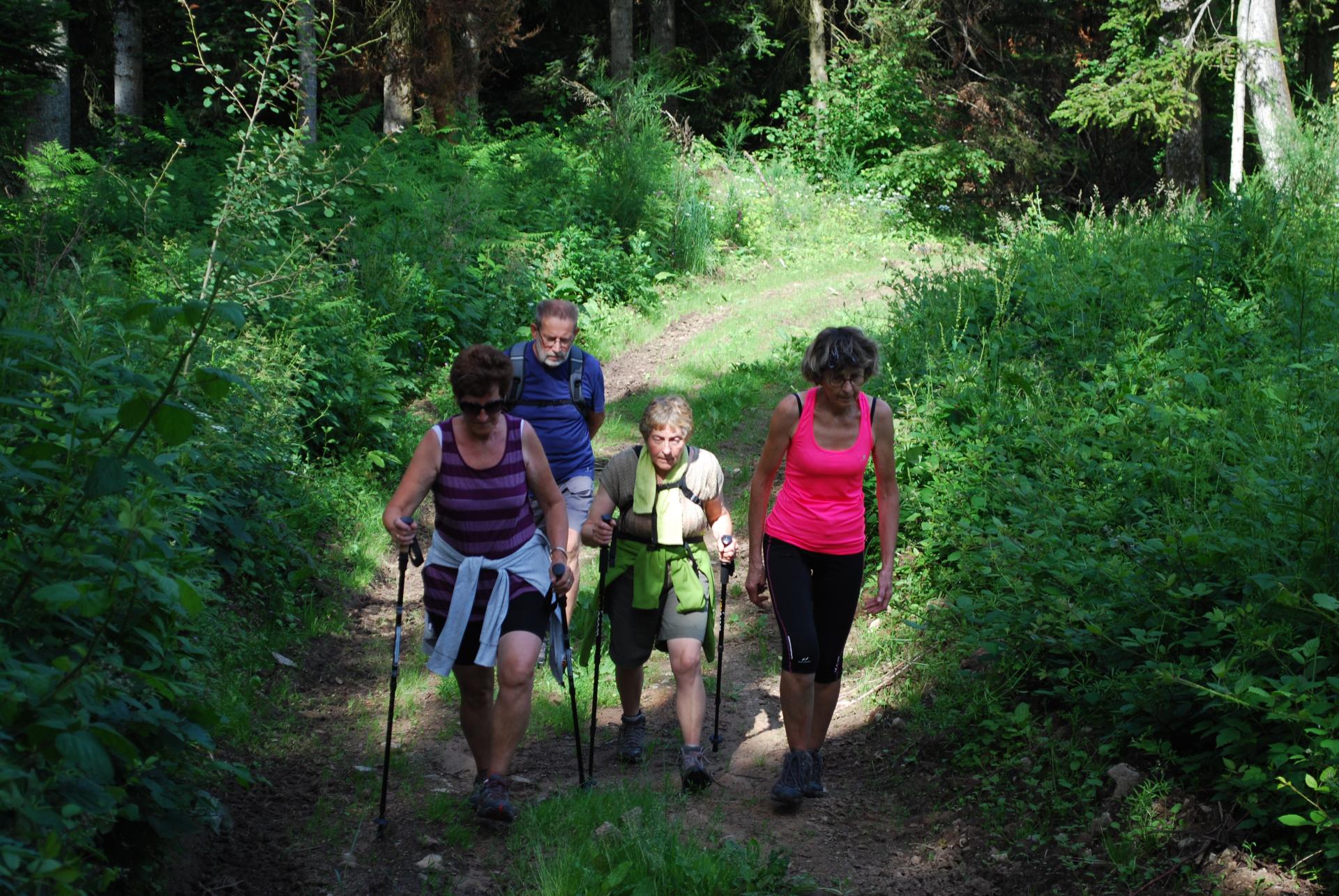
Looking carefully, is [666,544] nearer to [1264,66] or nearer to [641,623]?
[641,623]

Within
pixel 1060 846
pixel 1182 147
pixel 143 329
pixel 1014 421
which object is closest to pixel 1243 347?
pixel 1014 421

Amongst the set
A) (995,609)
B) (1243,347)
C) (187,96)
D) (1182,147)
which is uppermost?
(187,96)

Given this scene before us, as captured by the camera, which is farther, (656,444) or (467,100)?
(467,100)

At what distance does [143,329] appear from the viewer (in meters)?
5.88

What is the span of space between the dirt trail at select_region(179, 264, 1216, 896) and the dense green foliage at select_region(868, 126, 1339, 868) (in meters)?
0.53

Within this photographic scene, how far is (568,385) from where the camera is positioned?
23.2ft

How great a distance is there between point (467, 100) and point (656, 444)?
16.0m

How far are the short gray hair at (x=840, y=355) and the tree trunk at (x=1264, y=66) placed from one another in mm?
12026

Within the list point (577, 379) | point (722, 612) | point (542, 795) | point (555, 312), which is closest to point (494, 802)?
point (542, 795)

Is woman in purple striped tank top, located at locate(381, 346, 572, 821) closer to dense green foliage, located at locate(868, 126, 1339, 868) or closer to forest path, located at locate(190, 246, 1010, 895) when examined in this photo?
forest path, located at locate(190, 246, 1010, 895)

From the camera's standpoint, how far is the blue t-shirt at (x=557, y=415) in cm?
700

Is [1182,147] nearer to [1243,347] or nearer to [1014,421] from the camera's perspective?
[1243,347]

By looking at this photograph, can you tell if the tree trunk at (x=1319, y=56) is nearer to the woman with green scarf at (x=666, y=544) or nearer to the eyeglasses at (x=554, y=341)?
the eyeglasses at (x=554, y=341)

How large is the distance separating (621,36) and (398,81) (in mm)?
5958
